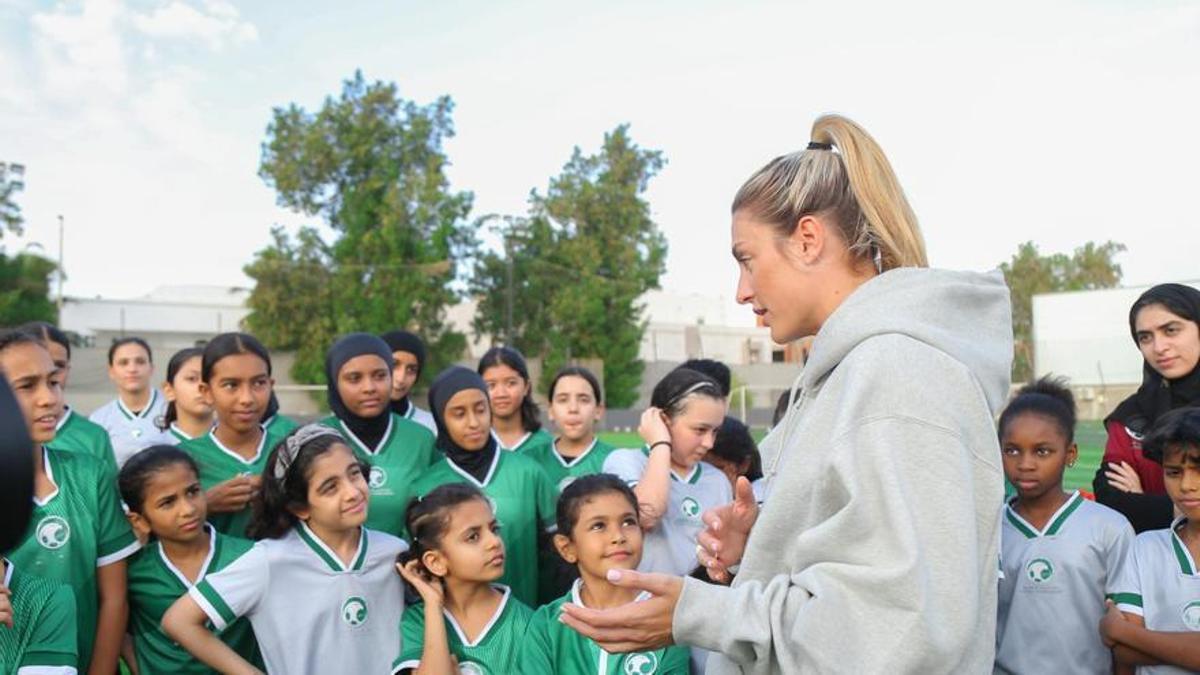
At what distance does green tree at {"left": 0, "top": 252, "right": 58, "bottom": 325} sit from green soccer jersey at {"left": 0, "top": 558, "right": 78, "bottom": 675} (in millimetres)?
34553

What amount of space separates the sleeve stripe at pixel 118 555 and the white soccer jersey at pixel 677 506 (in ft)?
6.08

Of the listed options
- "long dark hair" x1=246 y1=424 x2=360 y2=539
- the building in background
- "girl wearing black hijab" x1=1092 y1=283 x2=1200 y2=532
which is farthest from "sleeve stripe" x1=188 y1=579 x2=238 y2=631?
the building in background

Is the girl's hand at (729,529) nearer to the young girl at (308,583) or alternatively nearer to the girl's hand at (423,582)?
the girl's hand at (423,582)

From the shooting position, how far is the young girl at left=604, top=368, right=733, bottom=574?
14.0 feet

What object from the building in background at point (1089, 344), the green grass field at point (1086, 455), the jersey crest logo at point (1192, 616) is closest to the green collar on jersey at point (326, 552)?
the jersey crest logo at point (1192, 616)

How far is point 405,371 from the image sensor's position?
588 centimetres

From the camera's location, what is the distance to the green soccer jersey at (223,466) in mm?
4332

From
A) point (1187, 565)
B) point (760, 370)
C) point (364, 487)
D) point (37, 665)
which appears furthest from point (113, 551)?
point (760, 370)

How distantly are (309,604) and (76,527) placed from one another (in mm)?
852

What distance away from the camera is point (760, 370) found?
47781 millimetres

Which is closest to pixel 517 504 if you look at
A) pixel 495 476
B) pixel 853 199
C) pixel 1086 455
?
pixel 495 476

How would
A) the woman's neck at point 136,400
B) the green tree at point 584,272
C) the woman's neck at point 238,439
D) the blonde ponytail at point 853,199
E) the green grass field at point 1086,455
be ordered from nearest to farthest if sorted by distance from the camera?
the blonde ponytail at point 853,199 < the woman's neck at point 238,439 < the woman's neck at point 136,400 < the green grass field at point 1086,455 < the green tree at point 584,272

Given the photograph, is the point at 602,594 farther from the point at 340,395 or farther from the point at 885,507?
the point at 885,507

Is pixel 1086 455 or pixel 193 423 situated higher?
pixel 193 423
